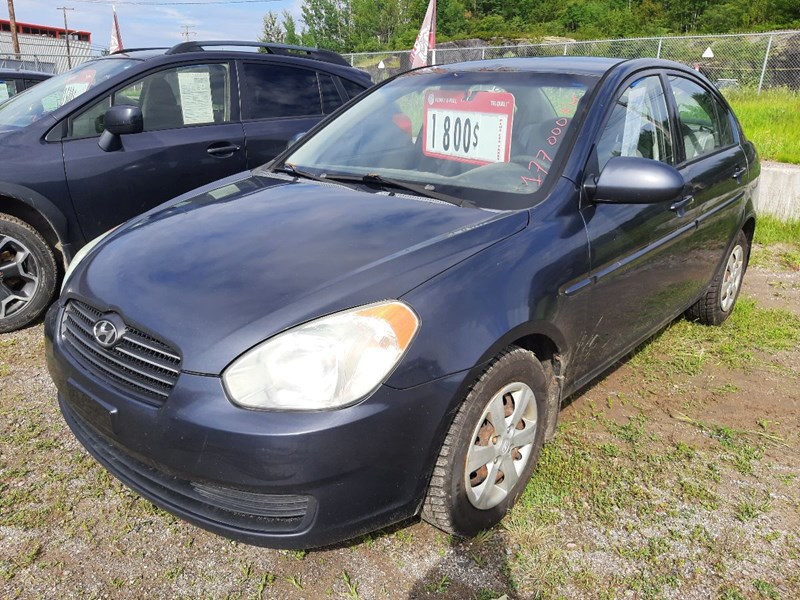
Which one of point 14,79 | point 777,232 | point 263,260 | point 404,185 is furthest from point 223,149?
point 777,232

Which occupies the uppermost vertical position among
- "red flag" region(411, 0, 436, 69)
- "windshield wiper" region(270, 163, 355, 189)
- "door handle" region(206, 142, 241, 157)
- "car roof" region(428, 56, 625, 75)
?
"red flag" region(411, 0, 436, 69)

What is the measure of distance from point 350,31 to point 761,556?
83771mm

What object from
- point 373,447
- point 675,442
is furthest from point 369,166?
point 675,442

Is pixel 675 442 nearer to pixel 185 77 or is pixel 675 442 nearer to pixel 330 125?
pixel 330 125

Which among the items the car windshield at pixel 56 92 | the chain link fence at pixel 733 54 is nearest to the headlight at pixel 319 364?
the car windshield at pixel 56 92

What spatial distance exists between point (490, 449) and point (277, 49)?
444cm

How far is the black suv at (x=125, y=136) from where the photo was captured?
12.6 feet

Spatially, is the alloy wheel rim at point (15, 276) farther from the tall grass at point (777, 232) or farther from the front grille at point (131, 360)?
the tall grass at point (777, 232)

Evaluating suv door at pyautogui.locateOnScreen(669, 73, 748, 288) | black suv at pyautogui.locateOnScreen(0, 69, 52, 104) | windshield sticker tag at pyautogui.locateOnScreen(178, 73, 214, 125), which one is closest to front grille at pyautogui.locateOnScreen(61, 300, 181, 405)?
suv door at pyautogui.locateOnScreen(669, 73, 748, 288)

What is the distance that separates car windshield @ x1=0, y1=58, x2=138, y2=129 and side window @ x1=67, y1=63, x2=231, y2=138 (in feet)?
0.67

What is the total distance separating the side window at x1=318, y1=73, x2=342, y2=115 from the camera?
5289 mm

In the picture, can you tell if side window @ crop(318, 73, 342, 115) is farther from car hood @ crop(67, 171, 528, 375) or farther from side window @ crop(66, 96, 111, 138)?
car hood @ crop(67, 171, 528, 375)

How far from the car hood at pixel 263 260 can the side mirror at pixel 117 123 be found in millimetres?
1589

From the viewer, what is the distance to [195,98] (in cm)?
460
